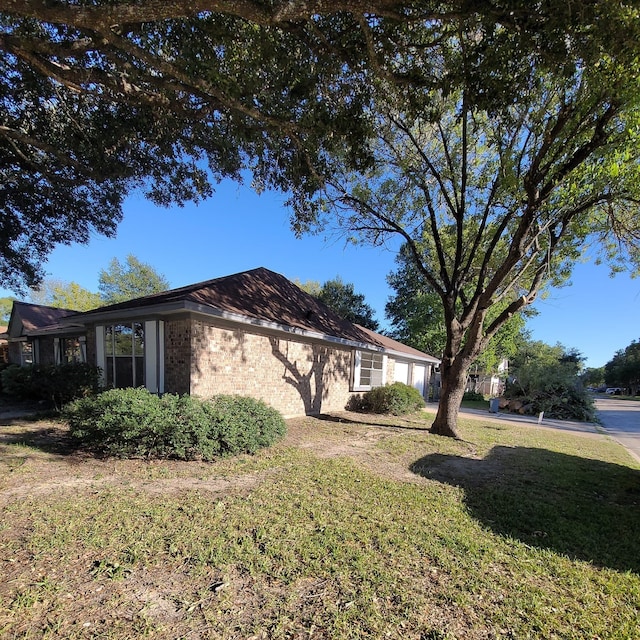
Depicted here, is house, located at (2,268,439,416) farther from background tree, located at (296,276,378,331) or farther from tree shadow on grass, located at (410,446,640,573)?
background tree, located at (296,276,378,331)

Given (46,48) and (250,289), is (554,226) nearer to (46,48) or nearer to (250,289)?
(250,289)

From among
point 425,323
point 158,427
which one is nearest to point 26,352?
point 158,427

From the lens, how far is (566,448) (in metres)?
9.59

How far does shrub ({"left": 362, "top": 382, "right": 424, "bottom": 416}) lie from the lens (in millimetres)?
13391

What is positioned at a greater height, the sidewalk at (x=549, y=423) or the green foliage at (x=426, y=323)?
the green foliage at (x=426, y=323)

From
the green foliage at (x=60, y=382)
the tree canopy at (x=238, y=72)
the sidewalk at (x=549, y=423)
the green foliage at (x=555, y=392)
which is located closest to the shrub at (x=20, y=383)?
the green foliage at (x=60, y=382)

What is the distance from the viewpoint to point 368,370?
1509cm

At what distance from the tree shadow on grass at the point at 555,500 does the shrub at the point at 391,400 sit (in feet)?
17.5

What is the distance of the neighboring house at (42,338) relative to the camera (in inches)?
587

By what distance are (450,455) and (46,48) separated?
998 centimetres

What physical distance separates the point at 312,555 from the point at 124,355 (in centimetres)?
855

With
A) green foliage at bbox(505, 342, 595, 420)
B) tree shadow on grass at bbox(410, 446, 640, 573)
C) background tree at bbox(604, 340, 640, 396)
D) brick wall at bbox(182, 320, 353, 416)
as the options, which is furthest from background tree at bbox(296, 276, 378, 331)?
background tree at bbox(604, 340, 640, 396)

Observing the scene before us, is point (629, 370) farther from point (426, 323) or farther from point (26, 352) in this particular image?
point (26, 352)

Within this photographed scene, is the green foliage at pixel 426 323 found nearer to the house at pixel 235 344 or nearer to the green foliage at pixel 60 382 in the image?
the house at pixel 235 344
